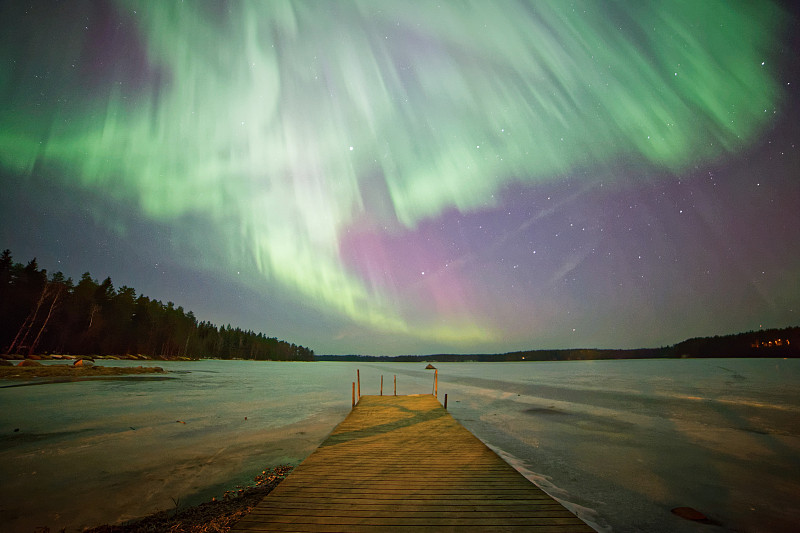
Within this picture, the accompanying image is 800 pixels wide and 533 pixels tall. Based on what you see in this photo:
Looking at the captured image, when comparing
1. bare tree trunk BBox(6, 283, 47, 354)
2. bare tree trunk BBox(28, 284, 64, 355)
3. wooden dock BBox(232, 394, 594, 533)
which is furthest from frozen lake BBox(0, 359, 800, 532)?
bare tree trunk BBox(28, 284, 64, 355)

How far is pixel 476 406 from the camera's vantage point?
32.8 m

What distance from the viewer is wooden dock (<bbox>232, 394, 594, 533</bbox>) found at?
5.92 metres

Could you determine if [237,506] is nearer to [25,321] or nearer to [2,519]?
[2,519]

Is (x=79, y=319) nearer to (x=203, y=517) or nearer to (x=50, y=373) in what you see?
(x=50, y=373)

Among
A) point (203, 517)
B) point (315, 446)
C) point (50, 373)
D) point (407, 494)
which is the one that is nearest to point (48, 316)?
point (50, 373)

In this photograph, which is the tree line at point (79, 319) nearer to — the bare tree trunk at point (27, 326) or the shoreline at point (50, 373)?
the bare tree trunk at point (27, 326)

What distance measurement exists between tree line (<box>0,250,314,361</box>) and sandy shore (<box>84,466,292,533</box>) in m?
74.4

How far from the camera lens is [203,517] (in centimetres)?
838

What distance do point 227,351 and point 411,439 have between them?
18859 cm

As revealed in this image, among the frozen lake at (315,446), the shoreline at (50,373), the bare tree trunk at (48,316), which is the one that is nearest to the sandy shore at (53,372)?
the shoreline at (50,373)

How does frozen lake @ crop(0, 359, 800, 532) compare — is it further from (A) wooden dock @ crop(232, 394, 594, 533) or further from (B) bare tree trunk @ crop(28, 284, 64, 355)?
(B) bare tree trunk @ crop(28, 284, 64, 355)

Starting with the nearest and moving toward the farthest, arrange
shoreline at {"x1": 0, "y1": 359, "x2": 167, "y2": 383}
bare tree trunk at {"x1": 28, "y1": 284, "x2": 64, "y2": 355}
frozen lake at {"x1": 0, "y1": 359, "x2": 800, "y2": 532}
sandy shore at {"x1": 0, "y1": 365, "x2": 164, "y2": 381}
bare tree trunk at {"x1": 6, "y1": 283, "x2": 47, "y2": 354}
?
frozen lake at {"x1": 0, "y1": 359, "x2": 800, "y2": 532}
shoreline at {"x1": 0, "y1": 359, "x2": 167, "y2": 383}
sandy shore at {"x1": 0, "y1": 365, "x2": 164, "y2": 381}
bare tree trunk at {"x1": 6, "y1": 283, "x2": 47, "y2": 354}
bare tree trunk at {"x1": 28, "y1": 284, "x2": 64, "y2": 355}

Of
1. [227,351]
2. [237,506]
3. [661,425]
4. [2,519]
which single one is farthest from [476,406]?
[227,351]

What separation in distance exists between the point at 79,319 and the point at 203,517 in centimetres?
9030
